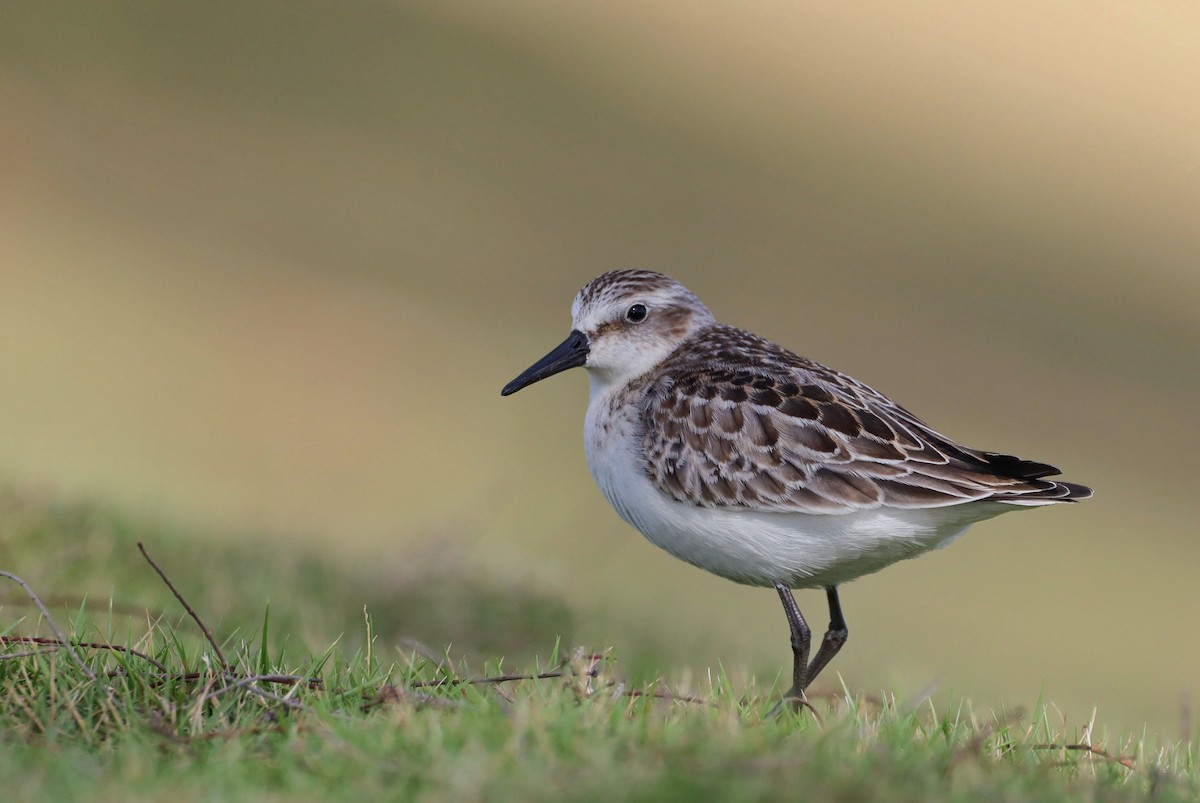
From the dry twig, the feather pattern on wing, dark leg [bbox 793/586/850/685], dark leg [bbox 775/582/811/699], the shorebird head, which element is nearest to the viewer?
the dry twig

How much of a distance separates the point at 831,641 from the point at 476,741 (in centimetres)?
318

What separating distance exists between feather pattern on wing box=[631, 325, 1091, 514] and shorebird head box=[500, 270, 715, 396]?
59 centimetres

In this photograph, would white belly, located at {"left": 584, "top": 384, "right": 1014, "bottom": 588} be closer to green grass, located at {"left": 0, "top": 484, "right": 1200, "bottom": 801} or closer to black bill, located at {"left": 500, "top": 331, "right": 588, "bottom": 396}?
green grass, located at {"left": 0, "top": 484, "right": 1200, "bottom": 801}

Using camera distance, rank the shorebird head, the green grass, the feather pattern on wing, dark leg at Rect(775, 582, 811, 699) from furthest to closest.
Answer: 1. the shorebird head
2. dark leg at Rect(775, 582, 811, 699)
3. the feather pattern on wing
4. the green grass

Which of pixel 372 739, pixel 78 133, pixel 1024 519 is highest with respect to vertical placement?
pixel 78 133

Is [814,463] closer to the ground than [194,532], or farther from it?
farther from it

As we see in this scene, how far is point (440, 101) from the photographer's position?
3048 centimetres

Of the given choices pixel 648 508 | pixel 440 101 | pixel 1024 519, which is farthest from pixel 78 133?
pixel 648 508

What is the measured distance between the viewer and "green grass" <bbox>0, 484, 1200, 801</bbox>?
13.0 ft

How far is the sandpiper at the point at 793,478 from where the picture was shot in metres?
6.49

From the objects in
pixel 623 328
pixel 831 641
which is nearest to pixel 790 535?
pixel 831 641

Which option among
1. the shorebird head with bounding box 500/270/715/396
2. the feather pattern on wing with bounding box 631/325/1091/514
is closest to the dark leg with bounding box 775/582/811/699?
the feather pattern on wing with bounding box 631/325/1091/514

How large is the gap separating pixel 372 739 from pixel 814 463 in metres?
2.92

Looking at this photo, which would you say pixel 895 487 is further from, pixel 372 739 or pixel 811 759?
pixel 372 739
